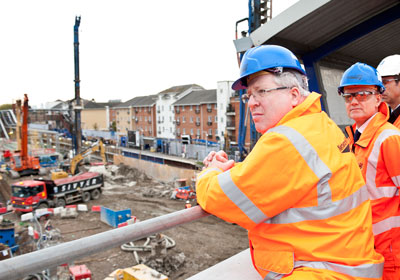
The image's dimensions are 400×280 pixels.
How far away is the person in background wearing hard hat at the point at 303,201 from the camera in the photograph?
145 cm

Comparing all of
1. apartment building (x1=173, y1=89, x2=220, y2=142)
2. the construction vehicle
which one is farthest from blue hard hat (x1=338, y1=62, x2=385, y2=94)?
apartment building (x1=173, y1=89, x2=220, y2=142)

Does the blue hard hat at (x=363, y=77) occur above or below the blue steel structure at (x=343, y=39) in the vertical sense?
below

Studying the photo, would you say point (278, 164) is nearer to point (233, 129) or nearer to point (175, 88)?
point (233, 129)

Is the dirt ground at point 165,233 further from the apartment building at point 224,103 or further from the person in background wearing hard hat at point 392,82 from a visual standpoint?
the apartment building at point 224,103

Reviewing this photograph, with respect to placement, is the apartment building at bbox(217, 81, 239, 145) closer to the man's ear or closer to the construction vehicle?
the construction vehicle

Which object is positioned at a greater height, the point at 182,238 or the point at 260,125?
the point at 260,125

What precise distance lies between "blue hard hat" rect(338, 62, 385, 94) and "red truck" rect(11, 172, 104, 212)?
20.2m

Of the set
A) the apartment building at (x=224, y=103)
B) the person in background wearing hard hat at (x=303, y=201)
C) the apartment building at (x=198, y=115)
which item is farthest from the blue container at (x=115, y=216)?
the apartment building at (x=198, y=115)

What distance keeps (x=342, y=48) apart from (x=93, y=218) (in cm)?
1765

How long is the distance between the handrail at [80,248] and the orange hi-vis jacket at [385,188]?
48.6 inches

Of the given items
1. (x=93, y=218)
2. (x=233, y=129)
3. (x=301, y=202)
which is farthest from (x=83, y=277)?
(x=233, y=129)

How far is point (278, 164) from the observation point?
144 centimetres

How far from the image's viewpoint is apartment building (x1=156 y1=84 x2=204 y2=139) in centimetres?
5788

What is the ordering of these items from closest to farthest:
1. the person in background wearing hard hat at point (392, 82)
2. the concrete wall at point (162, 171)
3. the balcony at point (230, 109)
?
the person in background wearing hard hat at point (392, 82) < the concrete wall at point (162, 171) < the balcony at point (230, 109)
